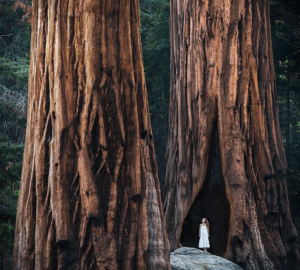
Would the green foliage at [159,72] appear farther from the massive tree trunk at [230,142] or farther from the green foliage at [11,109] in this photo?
the massive tree trunk at [230,142]

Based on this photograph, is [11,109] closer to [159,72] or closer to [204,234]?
[204,234]

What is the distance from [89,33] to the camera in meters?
7.22

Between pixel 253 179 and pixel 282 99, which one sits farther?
pixel 282 99

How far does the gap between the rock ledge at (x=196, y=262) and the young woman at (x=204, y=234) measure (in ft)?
3.76

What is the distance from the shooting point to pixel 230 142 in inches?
482

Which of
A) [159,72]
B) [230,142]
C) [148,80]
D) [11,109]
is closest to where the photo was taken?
[230,142]

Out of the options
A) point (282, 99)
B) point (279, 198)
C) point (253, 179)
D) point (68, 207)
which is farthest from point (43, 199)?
point (282, 99)

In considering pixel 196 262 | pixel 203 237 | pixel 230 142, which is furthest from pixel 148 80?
pixel 196 262

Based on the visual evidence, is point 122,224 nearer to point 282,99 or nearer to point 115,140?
point 115,140

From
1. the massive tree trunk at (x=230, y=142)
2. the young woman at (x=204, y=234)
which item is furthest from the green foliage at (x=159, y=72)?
the young woman at (x=204, y=234)

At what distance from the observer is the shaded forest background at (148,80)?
14.0 metres

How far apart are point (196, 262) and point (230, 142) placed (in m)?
3.25

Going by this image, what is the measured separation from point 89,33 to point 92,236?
2.57 m

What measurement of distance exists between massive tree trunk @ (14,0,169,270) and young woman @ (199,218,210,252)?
4.59m
